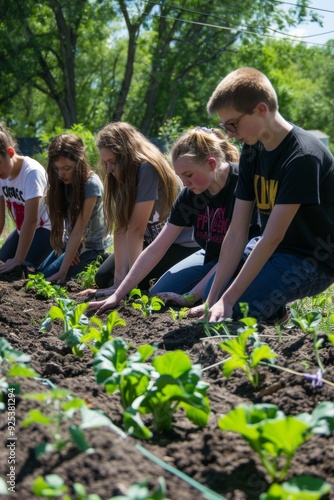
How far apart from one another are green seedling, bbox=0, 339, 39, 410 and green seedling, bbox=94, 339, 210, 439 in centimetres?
26

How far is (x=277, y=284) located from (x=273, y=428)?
236cm

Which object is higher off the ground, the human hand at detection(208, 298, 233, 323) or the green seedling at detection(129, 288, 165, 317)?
the human hand at detection(208, 298, 233, 323)

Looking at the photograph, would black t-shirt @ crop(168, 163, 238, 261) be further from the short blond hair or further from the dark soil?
the dark soil

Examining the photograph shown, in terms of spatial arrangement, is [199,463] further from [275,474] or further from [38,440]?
[38,440]

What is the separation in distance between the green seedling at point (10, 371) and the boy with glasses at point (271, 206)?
59.3 inches

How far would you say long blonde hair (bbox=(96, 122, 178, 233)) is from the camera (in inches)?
206

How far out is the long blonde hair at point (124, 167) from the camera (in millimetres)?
5242

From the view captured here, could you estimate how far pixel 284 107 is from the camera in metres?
41.7

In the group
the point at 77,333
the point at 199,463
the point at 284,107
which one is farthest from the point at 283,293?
the point at 284,107

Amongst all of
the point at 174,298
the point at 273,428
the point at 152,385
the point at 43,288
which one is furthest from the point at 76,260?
the point at 273,428

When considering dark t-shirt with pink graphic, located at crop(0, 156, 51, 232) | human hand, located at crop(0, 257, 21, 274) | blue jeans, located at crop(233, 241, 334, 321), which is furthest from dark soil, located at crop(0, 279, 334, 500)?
dark t-shirt with pink graphic, located at crop(0, 156, 51, 232)

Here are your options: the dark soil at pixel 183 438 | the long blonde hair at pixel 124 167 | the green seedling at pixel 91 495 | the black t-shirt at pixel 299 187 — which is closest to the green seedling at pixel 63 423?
the dark soil at pixel 183 438

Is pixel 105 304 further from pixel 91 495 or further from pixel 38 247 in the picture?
pixel 91 495

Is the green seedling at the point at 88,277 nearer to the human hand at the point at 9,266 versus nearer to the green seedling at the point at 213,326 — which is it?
the human hand at the point at 9,266
